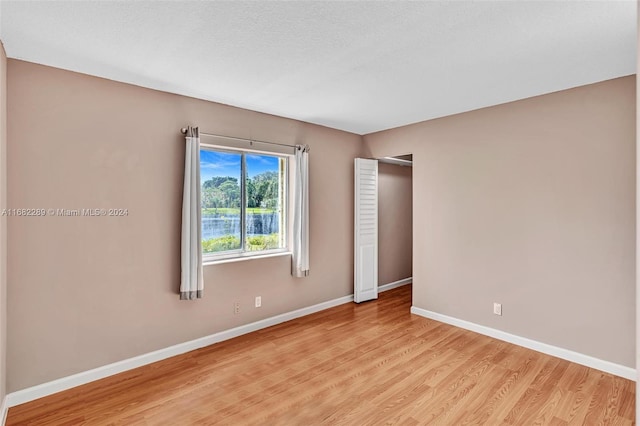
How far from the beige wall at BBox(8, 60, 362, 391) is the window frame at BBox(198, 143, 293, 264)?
0.40ft

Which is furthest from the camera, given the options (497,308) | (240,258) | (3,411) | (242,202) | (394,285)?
(394,285)

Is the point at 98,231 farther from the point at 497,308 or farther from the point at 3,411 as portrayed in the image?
the point at 497,308

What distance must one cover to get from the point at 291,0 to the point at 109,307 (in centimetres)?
270

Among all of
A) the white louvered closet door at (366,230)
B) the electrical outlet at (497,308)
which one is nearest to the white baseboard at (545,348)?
the electrical outlet at (497,308)

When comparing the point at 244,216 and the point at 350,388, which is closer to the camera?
the point at 350,388

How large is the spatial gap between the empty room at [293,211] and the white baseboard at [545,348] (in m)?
0.02

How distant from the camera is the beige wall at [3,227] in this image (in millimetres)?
2184

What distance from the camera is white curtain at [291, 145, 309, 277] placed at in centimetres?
402

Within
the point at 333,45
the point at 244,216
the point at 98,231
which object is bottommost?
the point at 98,231

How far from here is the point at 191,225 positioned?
Answer: 10.3ft

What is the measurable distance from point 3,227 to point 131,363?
146 centimetres

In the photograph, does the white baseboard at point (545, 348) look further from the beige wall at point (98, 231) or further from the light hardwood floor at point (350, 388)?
the beige wall at point (98, 231)

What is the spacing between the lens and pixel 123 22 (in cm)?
195

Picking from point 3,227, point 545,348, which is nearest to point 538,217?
Result: point 545,348
